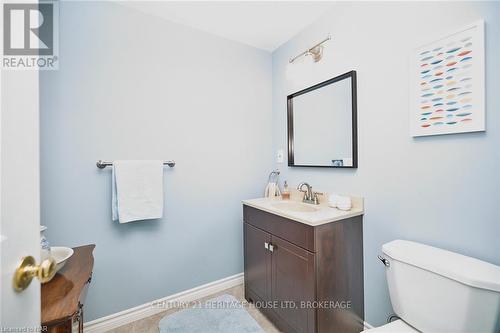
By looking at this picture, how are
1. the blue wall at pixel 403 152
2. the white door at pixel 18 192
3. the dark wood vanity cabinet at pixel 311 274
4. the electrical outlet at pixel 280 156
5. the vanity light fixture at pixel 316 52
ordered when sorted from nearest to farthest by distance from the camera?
the white door at pixel 18 192
the blue wall at pixel 403 152
the dark wood vanity cabinet at pixel 311 274
the vanity light fixture at pixel 316 52
the electrical outlet at pixel 280 156

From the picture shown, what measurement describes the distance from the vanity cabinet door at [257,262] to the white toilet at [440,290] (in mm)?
756

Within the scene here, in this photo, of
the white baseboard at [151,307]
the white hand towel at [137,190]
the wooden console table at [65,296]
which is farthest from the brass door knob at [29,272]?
the white baseboard at [151,307]

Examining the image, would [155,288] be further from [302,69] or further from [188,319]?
[302,69]

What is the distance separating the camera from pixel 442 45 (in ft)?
3.52

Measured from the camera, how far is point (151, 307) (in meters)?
1.67

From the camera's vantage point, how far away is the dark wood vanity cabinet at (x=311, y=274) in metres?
1.25

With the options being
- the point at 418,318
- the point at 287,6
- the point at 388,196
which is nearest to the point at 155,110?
the point at 287,6

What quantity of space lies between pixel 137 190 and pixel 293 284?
123cm

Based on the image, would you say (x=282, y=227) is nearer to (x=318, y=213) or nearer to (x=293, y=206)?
(x=318, y=213)

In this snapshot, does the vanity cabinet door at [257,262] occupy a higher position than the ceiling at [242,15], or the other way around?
the ceiling at [242,15]

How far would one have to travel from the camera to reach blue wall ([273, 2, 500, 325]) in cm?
97

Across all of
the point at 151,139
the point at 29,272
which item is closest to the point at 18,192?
the point at 29,272

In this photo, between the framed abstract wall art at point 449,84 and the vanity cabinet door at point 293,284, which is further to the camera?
the vanity cabinet door at point 293,284

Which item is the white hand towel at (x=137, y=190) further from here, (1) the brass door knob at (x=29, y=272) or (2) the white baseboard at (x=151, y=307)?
(1) the brass door knob at (x=29, y=272)
